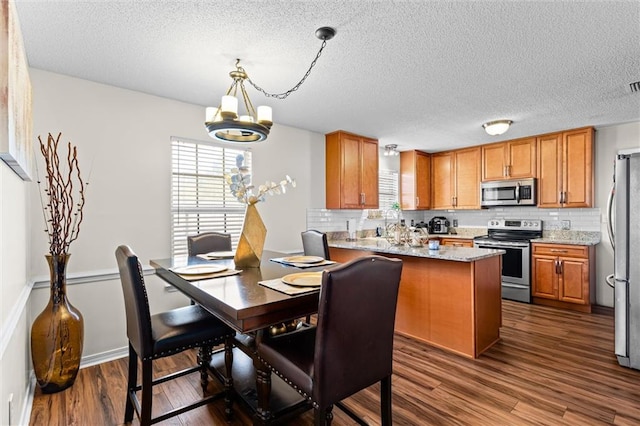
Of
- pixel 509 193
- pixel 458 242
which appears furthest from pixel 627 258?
pixel 458 242

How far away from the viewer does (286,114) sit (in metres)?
3.69

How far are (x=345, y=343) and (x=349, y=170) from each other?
11.0 feet

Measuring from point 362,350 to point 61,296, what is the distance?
2.20m

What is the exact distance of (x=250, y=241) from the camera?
219 centimetres

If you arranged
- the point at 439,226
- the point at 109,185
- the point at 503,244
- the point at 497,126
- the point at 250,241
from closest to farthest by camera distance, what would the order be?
the point at 250,241, the point at 109,185, the point at 497,126, the point at 503,244, the point at 439,226

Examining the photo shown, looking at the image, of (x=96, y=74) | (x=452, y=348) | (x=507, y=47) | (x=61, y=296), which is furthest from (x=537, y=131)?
(x=61, y=296)

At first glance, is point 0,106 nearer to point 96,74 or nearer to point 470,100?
point 96,74

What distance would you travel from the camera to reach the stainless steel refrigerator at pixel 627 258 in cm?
252

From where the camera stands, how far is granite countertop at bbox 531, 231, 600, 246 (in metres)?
4.13

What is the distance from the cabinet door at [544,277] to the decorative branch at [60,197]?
516 centimetres

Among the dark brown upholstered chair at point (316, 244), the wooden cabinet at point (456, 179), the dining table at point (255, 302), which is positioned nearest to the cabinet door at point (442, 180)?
the wooden cabinet at point (456, 179)

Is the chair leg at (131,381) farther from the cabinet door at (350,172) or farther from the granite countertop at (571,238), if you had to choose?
the granite countertop at (571,238)

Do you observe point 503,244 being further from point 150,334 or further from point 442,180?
point 150,334

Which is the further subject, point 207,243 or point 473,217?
point 473,217
